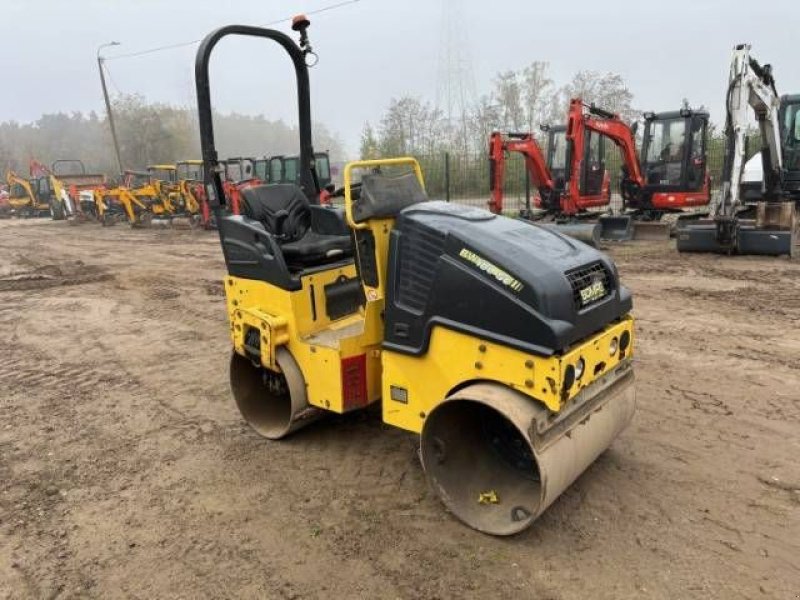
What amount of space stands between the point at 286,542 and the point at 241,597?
1.22 ft

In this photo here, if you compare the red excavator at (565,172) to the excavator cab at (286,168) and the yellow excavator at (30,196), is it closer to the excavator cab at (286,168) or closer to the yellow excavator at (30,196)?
the excavator cab at (286,168)

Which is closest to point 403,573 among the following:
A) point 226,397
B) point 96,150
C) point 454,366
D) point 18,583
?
point 454,366

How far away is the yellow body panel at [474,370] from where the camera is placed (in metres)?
2.62

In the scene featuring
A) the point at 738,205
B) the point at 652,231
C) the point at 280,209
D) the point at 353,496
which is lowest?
the point at 652,231

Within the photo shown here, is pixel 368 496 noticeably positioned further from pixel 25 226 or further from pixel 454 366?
pixel 25 226

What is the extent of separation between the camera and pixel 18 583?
2744 mm

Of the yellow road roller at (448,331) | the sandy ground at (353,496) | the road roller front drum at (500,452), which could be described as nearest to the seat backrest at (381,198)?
the yellow road roller at (448,331)

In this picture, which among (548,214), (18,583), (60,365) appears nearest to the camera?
(18,583)

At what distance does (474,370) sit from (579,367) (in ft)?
1.50

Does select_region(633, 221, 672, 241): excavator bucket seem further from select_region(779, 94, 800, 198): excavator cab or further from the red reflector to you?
the red reflector

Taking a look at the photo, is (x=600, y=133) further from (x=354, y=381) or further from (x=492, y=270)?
(x=492, y=270)

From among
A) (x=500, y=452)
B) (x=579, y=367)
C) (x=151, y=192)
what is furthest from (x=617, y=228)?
(x=151, y=192)

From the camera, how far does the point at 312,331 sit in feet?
12.3

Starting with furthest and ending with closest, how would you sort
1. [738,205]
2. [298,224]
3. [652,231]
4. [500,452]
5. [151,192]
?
[151,192], [652,231], [738,205], [298,224], [500,452]
